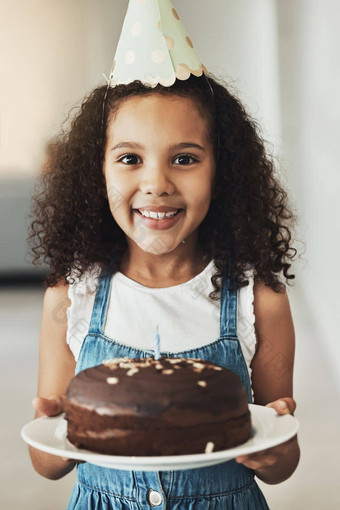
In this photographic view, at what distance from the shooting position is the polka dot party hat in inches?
40.3

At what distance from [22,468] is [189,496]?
5.07 ft

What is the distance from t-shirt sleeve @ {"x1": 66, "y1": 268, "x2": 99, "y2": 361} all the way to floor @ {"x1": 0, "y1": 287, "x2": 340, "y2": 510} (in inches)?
48.9

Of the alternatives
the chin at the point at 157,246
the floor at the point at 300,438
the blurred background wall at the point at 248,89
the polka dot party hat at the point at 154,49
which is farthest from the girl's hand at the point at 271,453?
the blurred background wall at the point at 248,89

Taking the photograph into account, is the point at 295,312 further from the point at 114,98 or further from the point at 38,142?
the point at 114,98

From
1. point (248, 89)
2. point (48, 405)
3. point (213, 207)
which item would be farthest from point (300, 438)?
point (248, 89)

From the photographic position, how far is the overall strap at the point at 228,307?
104 cm

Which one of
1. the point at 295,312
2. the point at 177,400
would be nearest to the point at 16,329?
the point at 295,312

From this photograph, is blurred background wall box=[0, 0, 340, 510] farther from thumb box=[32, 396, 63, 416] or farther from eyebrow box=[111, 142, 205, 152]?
thumb box=[32, 396, 63, 416]

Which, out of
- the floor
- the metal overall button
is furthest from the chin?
the floor

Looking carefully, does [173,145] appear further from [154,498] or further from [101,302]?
[154,498]

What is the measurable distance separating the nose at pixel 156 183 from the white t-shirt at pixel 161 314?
0.19 meters

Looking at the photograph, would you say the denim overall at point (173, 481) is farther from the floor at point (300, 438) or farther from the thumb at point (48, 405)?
the floor at point (300, 438)

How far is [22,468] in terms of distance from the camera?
94.3 inches

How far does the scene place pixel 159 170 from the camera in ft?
3.08
